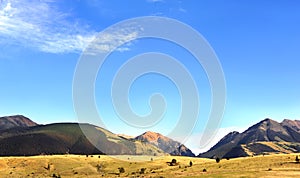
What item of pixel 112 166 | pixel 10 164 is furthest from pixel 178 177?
pixel 10 164

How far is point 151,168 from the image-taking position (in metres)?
108

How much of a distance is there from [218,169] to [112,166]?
135 feet

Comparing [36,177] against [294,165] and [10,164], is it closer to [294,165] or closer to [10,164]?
[10,164]

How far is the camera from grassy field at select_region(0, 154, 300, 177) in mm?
81500

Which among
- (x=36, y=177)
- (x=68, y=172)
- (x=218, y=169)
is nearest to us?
(x=218, y=169)

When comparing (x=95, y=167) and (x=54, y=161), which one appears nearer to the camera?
(x=95, y=167)

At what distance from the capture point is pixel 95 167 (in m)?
120

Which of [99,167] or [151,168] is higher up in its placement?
[99,167]

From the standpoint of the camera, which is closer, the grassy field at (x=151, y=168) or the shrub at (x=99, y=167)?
the grassy field at (x=151, y=168)

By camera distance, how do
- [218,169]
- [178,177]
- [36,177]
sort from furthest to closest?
[36,177] < [218,169] < [178,177]

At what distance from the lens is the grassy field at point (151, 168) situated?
3209 inches

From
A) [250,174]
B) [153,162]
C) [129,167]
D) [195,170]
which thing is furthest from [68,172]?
[250,174]

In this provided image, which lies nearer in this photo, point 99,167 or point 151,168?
point 151,168

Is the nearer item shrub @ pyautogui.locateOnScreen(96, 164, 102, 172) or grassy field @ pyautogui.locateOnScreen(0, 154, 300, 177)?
grassy field @ pyautogui.locateOnScreen(0, 154, 300, 177)
